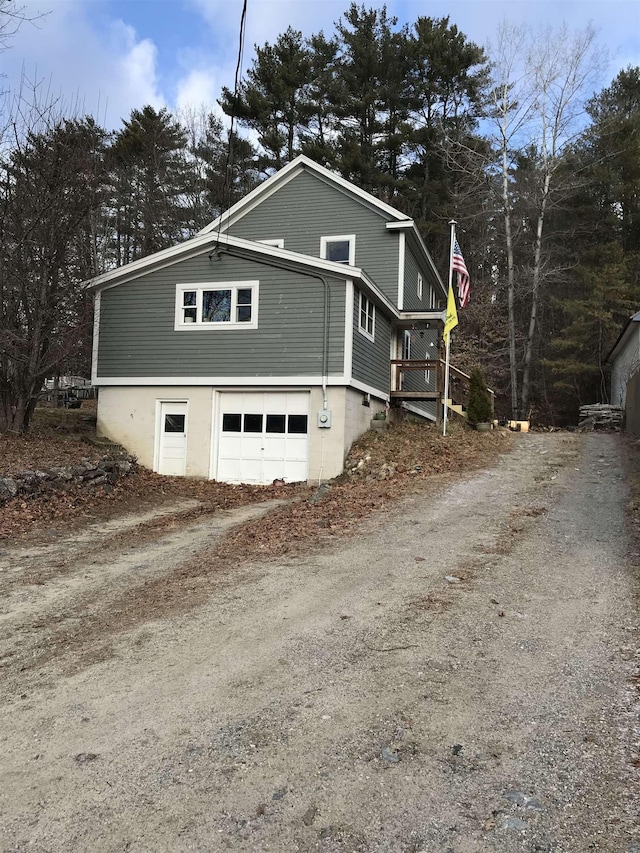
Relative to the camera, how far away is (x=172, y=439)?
1473 cm

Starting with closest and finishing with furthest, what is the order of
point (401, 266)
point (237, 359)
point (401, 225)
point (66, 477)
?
1. point (66, 477)
2. point (237, 359)
3. point (401, 225)
4. point (401, 266)

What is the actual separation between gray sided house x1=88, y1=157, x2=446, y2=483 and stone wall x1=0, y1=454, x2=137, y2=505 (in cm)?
192

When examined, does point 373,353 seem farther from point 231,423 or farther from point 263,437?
point 231,423

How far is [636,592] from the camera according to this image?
5.40 metres

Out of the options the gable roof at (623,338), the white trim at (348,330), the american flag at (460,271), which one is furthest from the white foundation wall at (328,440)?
the gable roof at (623,338)

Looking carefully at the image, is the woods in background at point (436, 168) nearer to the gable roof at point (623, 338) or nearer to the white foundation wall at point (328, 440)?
the gable roof at point (623, 338)

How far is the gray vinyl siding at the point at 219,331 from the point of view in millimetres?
13719

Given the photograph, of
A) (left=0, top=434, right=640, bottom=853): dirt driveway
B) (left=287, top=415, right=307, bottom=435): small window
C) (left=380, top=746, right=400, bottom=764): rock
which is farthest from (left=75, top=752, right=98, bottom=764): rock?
(left=287, top=415, right=307, bottom=435): small window

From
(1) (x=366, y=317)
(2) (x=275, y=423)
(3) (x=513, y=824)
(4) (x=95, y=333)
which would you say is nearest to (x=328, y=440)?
(2) (x=275, y=423)

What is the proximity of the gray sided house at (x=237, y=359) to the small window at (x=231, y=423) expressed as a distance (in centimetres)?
3

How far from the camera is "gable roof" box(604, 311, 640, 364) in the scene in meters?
20.7

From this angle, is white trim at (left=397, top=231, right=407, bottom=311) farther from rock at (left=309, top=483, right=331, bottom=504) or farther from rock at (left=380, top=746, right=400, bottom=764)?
rock at (left=380, top=746, right=400, bottom=764)

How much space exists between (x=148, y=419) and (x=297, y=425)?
3.86m

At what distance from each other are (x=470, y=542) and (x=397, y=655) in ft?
11.5
